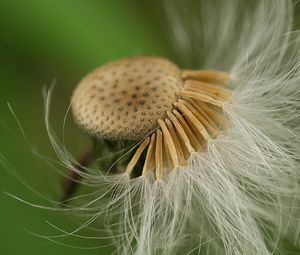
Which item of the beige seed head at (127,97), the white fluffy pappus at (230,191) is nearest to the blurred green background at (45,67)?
the white fluffy pappus at (230,191)

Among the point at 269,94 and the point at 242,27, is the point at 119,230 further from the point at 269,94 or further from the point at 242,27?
the point at 242,27

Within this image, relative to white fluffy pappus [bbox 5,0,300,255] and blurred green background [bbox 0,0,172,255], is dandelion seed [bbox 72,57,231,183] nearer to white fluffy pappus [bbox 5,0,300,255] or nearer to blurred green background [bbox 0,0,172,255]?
white fluffy pappus [bbox 5,0,300,255]

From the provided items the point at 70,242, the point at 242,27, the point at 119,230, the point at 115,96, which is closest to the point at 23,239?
the point at 70,242

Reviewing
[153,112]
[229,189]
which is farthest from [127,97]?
[229,189]

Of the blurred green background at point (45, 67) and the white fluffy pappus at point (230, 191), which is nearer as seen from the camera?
the white fluffy pappus at point (230, 191)

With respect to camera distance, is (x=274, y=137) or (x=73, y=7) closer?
(x=274, y=137)

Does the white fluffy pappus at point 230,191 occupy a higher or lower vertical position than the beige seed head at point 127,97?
lower

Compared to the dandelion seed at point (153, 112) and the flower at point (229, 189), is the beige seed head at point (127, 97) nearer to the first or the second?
the dandelion seed at point (153, 112)
